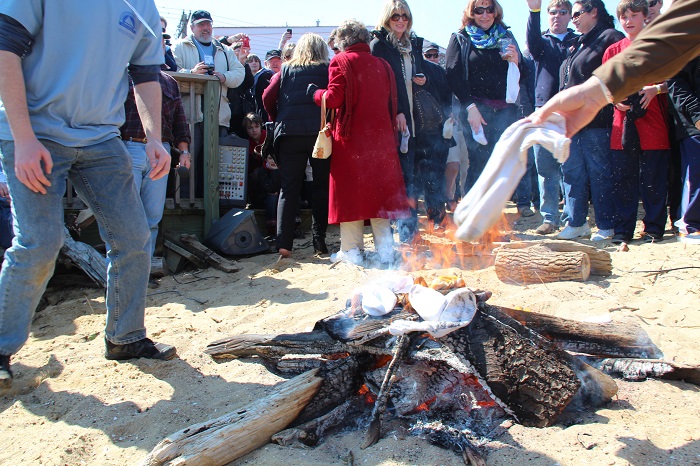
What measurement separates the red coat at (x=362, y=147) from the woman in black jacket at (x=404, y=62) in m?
0.51

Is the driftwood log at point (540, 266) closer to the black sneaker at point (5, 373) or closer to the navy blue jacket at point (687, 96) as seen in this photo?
the navy blue jacket at point (687, 96)

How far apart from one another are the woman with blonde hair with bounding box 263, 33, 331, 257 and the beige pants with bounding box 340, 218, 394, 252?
0.52 metres

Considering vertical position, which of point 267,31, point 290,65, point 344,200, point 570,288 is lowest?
point 570,288

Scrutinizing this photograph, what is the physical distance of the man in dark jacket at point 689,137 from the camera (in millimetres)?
5363

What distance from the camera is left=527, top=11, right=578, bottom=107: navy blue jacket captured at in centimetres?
657

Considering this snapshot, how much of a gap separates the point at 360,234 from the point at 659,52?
12.9 feet

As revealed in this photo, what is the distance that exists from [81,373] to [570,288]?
3.44 meters

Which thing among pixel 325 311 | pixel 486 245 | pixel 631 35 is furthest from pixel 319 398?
pixel 631 35

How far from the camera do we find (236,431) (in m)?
2.42

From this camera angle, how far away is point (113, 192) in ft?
10.3

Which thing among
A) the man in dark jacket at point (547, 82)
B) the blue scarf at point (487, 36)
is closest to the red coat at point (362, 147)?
the blue scarf at point (487, 36)

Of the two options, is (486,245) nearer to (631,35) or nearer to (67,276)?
(631,35)

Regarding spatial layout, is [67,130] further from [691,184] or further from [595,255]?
[691,184]

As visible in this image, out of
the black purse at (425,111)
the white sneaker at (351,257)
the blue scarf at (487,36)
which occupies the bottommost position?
the white sneaker at (351,257)
